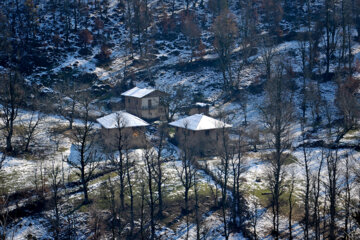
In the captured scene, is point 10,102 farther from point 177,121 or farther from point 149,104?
point 177,121

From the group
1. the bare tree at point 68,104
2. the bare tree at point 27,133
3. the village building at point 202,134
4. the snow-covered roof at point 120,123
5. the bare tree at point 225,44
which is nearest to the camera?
the bare tree at point 27,133

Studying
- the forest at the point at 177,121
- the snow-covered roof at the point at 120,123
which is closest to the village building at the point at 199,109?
the forest at the point at 177,121

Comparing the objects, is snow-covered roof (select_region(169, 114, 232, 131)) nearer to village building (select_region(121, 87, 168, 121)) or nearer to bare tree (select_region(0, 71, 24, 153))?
village building (select_region(121, 87, 168, 121))

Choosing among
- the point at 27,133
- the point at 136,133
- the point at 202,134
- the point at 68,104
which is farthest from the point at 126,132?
the point at 68,104

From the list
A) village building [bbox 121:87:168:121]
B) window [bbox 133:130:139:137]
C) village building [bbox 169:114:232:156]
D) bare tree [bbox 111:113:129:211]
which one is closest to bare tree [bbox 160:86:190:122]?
village building [bbox 121:87:168:121]

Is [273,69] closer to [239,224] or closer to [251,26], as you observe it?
[251,26]

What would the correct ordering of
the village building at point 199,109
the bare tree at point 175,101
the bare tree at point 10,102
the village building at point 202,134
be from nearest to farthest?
the bare tree at point 10,102
the village building at point 202,134
the bare tree at point 175,101
the village building at point 199,109

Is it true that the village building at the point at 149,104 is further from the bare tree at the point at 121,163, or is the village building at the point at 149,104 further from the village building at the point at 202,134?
the bare tree at the point at 121,163

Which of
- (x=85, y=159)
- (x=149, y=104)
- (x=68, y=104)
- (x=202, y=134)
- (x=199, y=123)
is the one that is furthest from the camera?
(x=68, y=104)
